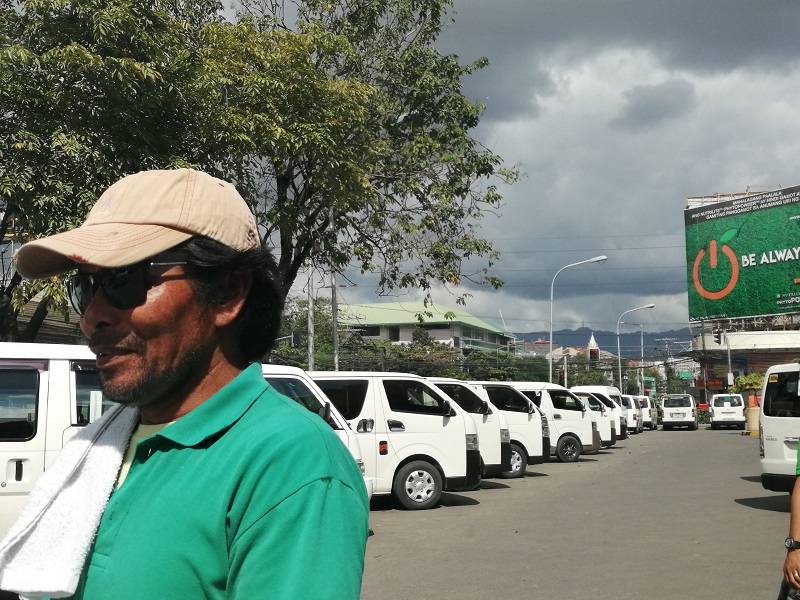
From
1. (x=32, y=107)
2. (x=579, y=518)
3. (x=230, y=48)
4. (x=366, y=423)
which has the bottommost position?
(x=579, y=518)

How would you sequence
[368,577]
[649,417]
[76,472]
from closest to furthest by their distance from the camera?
[76,472]
[368,577]
[649,417]

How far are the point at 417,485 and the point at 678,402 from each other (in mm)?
38445

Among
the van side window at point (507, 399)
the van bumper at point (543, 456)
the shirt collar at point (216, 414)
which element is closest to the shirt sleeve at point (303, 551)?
the shirt collar at point (216, 414)

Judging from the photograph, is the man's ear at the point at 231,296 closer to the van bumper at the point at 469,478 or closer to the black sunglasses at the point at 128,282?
the black sunglasses at the point at 128,282

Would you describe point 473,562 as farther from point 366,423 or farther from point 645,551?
point 366,423

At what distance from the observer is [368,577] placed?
822 cm

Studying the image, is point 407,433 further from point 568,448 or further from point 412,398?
point 568,448

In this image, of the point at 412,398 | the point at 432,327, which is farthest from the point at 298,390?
the point at 432,327

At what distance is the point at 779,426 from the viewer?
40.7 feet

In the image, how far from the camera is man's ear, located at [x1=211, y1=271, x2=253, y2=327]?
1.81m

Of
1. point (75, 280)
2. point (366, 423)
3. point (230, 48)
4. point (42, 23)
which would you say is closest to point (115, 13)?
point (42, 23)

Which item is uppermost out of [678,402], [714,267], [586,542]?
[714,267]

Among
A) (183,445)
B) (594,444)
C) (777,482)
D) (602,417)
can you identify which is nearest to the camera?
(183,445)

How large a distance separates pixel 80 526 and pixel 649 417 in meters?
51.7
